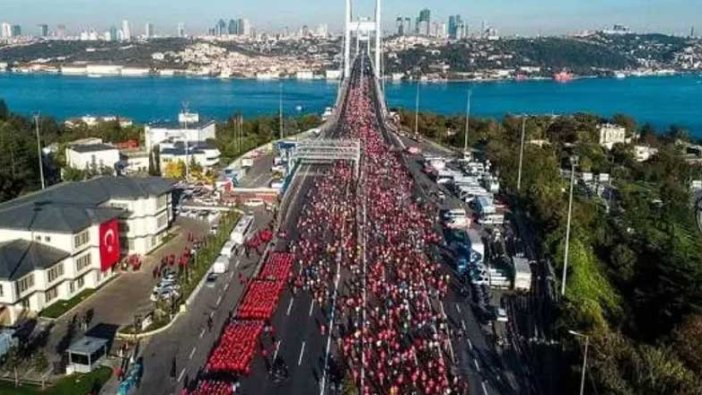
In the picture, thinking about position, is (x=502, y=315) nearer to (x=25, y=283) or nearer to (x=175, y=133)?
(x=25, y=283)

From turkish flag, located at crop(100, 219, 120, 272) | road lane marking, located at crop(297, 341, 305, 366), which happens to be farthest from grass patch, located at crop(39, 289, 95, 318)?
road lane marking, located at crop(297, 341, 305, 366)

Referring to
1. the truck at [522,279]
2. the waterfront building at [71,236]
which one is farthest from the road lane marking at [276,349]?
the truck at [522,279]

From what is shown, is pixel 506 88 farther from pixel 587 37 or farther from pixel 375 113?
pixel 587 37

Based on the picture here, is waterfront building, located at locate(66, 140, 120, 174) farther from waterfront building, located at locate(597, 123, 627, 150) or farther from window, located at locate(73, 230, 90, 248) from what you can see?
waterfront building, located at locate(597, 123, 627, 150)

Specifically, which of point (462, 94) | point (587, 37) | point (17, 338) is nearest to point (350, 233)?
point (17, 338)

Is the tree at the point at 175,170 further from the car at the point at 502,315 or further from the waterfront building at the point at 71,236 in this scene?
the car at the point at 502,315
